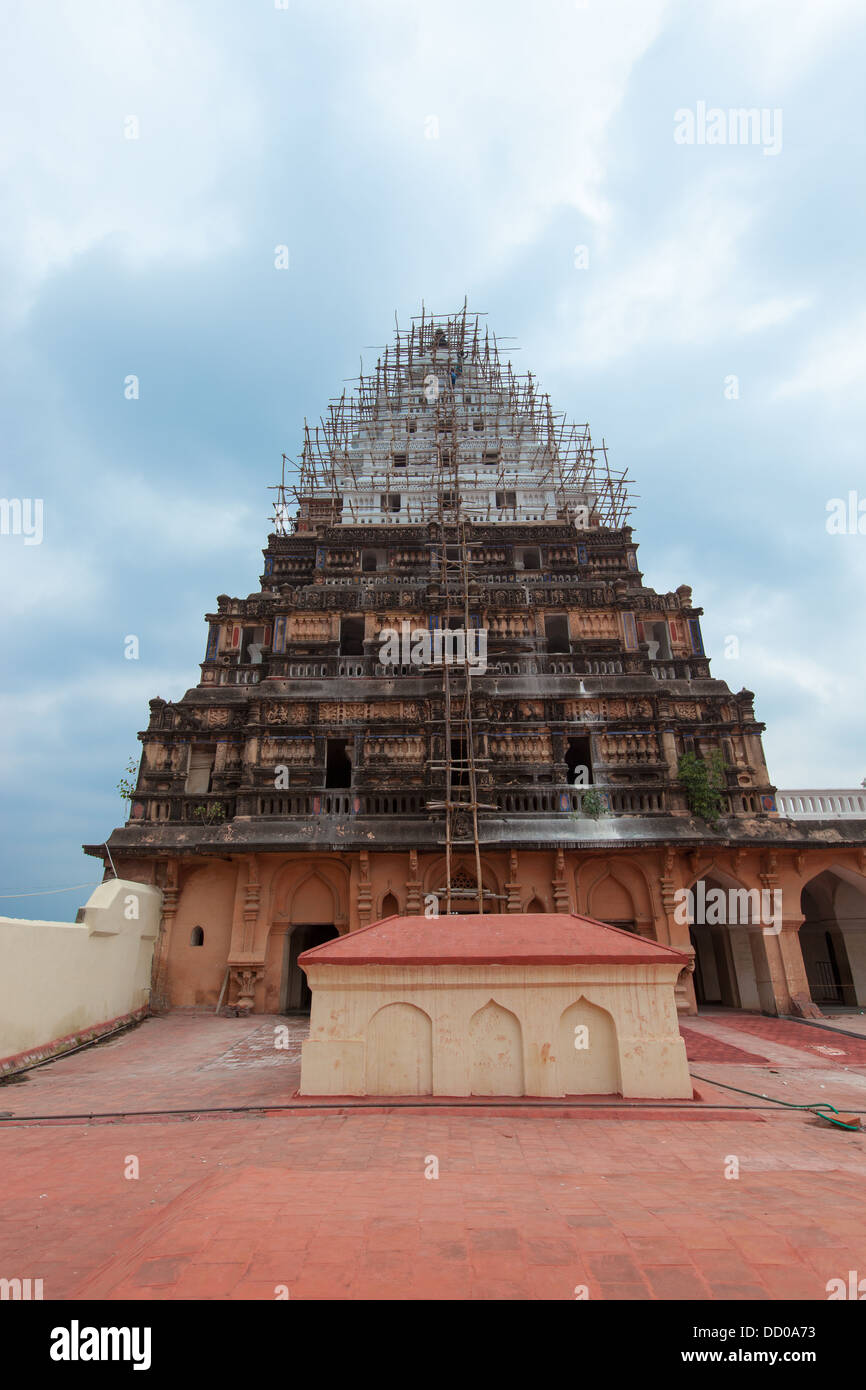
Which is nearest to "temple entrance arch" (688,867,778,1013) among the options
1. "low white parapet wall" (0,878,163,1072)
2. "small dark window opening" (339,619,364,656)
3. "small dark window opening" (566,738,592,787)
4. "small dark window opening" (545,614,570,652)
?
"small dark window opening" (566,738,592,787)

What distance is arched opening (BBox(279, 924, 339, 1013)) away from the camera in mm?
17953

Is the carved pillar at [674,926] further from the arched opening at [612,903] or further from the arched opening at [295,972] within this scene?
the arched opening at [295,972]

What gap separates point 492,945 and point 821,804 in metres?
13.8

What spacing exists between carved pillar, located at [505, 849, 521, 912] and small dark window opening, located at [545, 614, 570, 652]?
25.0 ft

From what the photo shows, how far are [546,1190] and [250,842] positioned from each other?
12.8 metres

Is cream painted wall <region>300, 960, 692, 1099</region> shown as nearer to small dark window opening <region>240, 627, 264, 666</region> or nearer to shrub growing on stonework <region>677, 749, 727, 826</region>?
shrub growing on stonework <region>677, 749, 727, 826</region>

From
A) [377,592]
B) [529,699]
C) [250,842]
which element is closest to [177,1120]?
[250,842]

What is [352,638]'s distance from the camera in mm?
22188

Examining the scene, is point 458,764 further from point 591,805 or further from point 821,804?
point 821,804

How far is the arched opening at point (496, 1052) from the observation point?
28.7 ft

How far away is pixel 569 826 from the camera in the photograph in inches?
686

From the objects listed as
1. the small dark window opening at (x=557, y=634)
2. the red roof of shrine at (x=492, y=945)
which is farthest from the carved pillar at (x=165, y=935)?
the small dark window opening at (x=557, y=634)

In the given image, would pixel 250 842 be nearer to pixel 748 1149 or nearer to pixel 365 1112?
pixel 365 1112
